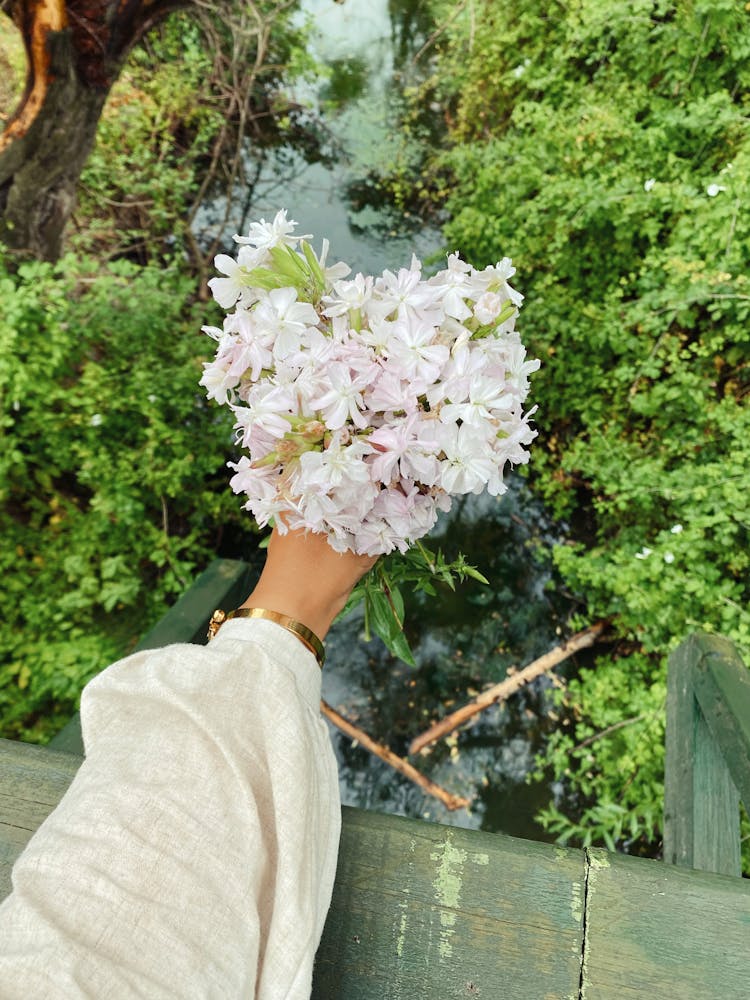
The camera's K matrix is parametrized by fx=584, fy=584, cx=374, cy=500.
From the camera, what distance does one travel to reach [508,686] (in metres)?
3.32

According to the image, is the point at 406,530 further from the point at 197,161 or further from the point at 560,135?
the point at 197,161

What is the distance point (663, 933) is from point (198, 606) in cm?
138

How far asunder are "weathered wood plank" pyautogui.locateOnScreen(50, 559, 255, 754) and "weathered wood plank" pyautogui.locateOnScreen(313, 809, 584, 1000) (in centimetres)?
90

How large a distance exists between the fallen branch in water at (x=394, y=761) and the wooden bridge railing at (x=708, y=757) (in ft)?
4.76

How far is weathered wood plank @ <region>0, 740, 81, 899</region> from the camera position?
35.5 inches

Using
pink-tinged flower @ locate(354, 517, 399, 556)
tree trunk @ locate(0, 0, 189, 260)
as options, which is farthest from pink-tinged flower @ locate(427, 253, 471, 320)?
tree trunk @ locate(0, 0, 189, 260)

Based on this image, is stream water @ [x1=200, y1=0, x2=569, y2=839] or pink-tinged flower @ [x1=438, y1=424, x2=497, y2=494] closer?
pink-tinged flower @ [x1=438, y1=424, x2=497, y2=494]

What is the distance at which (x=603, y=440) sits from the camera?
11.4ft

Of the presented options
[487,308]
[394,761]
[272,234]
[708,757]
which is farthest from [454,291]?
[394,761]

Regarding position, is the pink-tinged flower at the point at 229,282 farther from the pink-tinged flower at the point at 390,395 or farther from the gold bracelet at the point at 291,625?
the gold bracelet at the point at 291,625

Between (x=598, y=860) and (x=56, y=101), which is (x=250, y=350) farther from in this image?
(x=56, y=101)

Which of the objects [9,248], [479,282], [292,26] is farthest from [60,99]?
[292,26]

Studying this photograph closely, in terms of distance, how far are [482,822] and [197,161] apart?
5993mm

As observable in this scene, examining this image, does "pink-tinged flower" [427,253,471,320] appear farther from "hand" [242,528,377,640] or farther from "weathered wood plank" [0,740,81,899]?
"weathered wood plank" [0,740,81,899]
